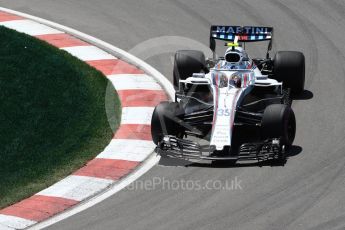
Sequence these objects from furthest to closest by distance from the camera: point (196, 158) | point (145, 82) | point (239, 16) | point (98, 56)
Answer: point (239, 16), point (98, 56), point (145, 82), point (196, 158)

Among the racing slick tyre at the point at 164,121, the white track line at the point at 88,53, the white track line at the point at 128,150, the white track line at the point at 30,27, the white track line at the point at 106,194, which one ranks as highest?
the white track line at the point at 30,27

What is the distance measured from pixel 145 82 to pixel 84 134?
7.86 ft

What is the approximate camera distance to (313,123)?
573 inches

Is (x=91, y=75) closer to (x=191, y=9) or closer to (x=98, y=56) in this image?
(x=98, y=56)

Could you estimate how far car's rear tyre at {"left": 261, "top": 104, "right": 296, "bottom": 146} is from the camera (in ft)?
42.9

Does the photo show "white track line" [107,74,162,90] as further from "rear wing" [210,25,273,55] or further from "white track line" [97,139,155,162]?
"white track line" [97,139,155,162]

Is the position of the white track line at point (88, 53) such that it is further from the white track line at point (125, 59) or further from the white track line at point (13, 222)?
the white track line at point (13, 222)

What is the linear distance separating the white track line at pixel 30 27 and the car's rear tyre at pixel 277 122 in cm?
725

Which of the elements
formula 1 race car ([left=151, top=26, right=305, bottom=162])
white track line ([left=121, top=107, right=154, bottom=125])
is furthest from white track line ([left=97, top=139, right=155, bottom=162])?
white track line ([left=121, top=107, right=154, bottom=125])

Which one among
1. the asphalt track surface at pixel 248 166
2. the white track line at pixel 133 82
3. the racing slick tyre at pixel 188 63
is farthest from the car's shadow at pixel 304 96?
the white track line at pixel 133 82

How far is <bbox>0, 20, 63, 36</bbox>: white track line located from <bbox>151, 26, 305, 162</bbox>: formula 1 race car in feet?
14.8

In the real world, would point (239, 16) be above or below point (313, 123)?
above

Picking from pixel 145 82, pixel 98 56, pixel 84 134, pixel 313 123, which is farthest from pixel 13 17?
pixel 313 123

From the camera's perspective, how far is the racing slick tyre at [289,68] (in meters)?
15.2
